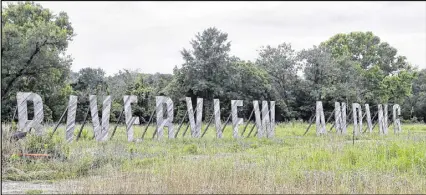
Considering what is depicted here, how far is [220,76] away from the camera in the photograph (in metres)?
36.8

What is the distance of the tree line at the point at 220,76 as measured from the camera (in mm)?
26141

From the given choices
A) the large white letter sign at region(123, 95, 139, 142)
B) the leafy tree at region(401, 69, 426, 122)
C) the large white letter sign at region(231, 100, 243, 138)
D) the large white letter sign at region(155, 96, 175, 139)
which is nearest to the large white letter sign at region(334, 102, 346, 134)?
the large white letter sign at region(231, 100, 243, 138)

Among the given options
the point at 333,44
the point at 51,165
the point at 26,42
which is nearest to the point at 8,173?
the point at 51,165

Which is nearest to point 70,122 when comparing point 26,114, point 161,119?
point 26,114

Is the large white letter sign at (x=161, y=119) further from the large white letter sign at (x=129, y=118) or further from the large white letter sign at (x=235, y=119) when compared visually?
the large white letter sign at (x=235, y=119)

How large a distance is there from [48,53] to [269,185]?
2098cm

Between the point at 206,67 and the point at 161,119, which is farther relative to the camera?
the point at 206,67

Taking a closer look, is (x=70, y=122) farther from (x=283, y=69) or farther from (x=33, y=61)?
(x=283, y=69)

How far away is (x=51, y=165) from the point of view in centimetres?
1033

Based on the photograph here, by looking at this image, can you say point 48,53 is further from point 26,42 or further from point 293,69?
point 293,69

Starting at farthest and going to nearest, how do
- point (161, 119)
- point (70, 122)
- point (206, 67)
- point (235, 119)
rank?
point (206, 67) → point (235, 119) → point (161, 119) → point (70, 122)

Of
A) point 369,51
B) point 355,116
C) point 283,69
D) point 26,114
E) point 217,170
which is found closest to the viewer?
point 217,170

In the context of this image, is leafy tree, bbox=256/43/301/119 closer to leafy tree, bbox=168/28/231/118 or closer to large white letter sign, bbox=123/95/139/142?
leafy tree, bbox=168/28/231/118

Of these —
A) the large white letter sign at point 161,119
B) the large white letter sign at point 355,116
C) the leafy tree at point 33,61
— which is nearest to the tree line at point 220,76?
the leafy tree at point 33,61
